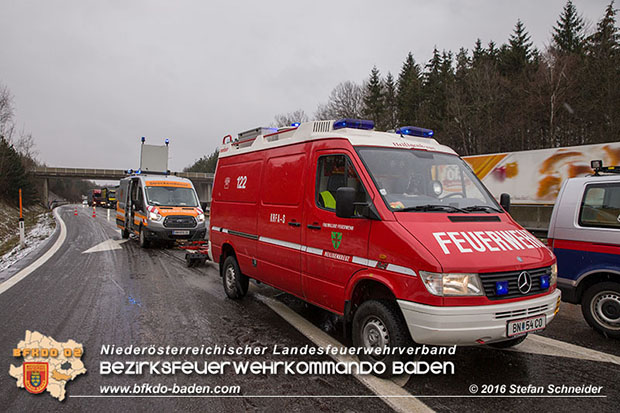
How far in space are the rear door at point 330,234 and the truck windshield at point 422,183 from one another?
0.23m

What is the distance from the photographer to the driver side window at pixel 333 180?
4.17 meters

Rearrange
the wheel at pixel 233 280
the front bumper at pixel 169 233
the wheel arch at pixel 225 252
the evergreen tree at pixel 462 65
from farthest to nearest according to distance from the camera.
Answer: the evergreen tree at pixel 462 65 → the front bumper at pixel 169 233 → the wheel arch at pixel 225 252 → the wheel at pixel 233 280

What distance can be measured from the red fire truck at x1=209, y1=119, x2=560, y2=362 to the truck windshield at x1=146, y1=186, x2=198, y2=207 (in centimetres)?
834

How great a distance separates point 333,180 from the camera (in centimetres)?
446

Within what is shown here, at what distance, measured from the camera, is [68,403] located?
10.8 feet

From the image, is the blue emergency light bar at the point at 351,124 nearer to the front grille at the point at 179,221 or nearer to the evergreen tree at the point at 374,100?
the front grille at the point at 179,221

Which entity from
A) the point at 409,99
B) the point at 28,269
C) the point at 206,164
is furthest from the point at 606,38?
the point at 206,164

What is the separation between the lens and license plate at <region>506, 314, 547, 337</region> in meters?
3.39

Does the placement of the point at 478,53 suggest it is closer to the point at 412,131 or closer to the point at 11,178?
the point at 412,131

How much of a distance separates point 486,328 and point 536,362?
4.55 ft

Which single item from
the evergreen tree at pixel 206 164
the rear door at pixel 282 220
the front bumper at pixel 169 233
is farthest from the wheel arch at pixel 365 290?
the evergreen tree at pixel 206 164

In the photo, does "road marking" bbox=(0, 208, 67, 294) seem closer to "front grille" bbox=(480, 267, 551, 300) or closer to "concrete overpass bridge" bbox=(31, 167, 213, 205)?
"front grille" bbox=(480, 267, 551, 300)

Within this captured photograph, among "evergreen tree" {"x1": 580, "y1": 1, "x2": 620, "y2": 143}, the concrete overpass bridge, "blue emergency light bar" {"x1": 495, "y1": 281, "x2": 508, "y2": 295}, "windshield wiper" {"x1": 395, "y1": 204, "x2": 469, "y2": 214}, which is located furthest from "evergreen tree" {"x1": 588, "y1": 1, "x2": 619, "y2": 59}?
the concrete overpass bridge

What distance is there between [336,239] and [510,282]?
1707 mm
